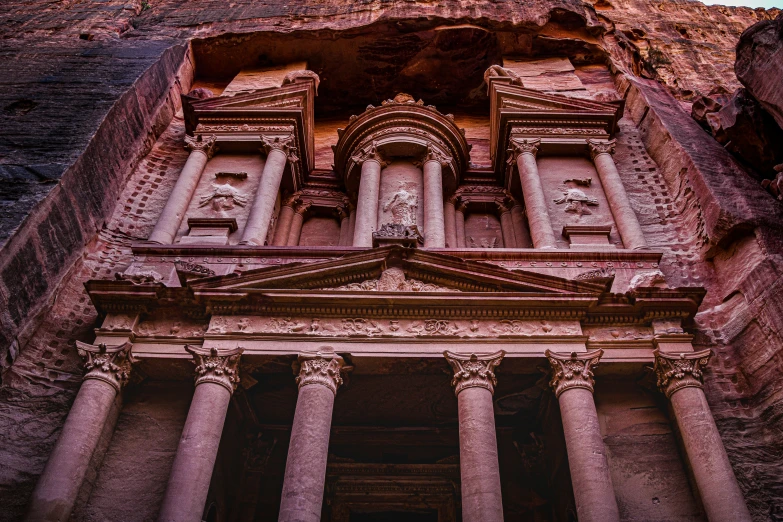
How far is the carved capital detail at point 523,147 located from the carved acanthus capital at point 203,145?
22.8 feet

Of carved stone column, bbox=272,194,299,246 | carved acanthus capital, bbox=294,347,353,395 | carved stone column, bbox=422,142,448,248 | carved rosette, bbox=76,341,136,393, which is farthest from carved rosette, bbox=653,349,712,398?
carved stone column, bbox=272,194,299,246

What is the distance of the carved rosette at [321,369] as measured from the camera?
8977 millimetres

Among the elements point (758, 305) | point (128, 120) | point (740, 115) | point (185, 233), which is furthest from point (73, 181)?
point (740, 115)

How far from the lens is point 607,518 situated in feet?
24.5

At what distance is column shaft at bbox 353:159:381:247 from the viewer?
12.8 meters

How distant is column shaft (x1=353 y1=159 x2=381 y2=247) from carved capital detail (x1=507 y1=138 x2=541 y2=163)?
3133 mm

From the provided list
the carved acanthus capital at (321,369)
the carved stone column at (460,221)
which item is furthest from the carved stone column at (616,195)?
the carved acanthus capital at (321,369)

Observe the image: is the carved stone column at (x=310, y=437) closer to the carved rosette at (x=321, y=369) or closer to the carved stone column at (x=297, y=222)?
the carved rosette at (x=321, y=369)

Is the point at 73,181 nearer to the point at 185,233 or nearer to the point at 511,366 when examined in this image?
the point at 185,233

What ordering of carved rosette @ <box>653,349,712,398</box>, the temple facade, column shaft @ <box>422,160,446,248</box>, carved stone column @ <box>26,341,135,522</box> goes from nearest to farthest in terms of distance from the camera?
carved stone column @ <box>26,341,135,522</box>, the temple facade, carved rosette @ <box>653,349,712,398</box>, column shaft @ <box>422,160,446,248</box>

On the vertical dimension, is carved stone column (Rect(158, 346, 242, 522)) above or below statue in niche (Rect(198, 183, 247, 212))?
below

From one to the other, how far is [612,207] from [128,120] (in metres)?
10.6

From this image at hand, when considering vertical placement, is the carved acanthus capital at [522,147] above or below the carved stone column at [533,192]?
above

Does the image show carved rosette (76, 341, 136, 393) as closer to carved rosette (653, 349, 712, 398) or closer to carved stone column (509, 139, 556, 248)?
carved stone column (509, 139, 556, 248)
